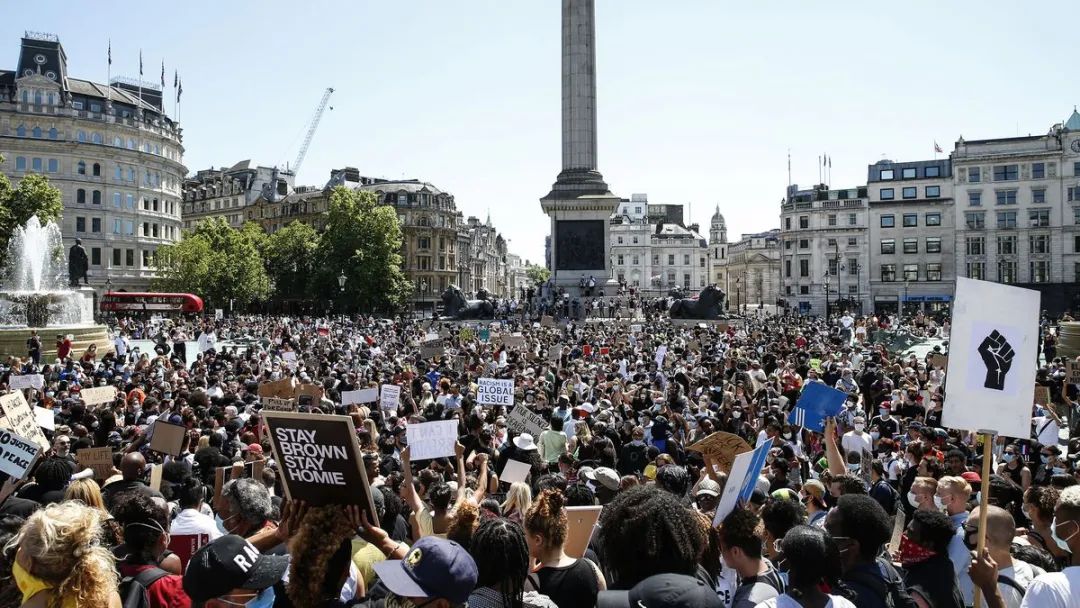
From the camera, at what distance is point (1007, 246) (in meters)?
81.3

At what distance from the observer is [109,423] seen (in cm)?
1259

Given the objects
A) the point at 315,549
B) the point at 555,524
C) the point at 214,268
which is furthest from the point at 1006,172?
the point at 315,549

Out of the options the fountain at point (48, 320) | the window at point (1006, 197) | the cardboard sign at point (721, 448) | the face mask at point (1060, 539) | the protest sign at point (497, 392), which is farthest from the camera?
the window at point (1006, 197)

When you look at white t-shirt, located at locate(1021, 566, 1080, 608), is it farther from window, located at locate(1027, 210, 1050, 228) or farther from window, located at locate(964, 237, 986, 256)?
window, located at locate(964, 237, 986, 256)

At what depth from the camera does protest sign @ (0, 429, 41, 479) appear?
734 cm

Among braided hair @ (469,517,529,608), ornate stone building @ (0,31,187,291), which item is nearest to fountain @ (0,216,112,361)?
braided hair @ (469,517,529,608)

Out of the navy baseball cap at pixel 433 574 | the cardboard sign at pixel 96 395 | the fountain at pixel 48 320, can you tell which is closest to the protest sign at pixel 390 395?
the cardboard sign at pixel 96 395

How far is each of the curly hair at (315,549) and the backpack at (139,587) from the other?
2.57 feet

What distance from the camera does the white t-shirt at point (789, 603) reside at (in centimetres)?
389

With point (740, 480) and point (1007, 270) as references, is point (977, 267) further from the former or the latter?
point (740, 480)

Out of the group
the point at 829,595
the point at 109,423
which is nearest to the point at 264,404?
the point at 109,423

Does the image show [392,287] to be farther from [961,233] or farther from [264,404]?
[264,404]

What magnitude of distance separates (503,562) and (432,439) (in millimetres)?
5359

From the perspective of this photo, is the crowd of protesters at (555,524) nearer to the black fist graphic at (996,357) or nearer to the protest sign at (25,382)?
the black fist graphic at (996,357)
